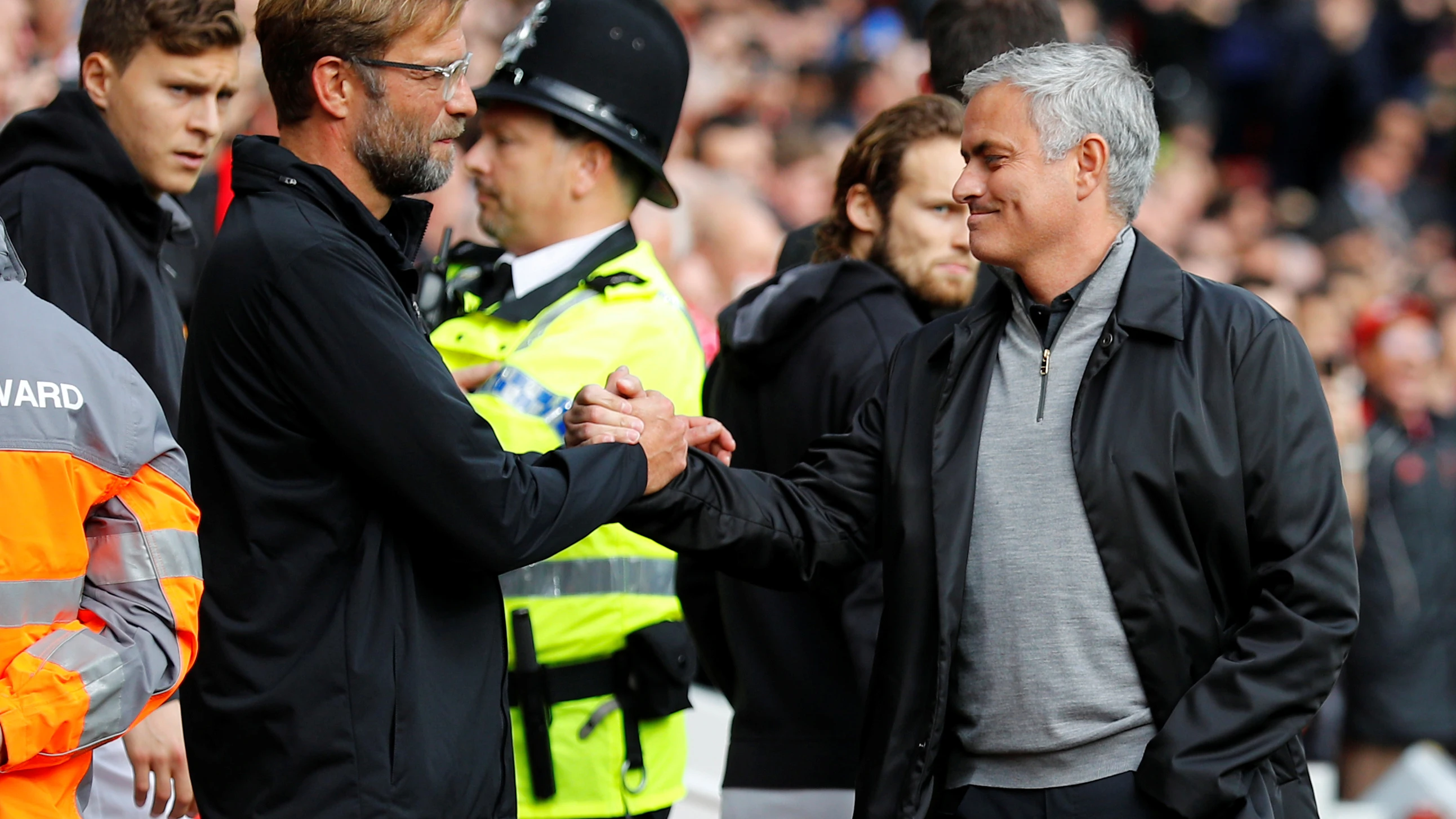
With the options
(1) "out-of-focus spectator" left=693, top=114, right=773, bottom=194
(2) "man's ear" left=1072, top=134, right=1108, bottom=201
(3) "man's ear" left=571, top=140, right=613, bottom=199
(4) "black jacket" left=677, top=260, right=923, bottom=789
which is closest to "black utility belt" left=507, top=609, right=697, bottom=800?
(4) "black jacket" left=677, top=260, right=923, bottom=789

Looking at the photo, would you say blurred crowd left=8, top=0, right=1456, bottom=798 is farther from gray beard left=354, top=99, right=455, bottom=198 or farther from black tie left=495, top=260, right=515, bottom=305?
gray beard left=354, top=99, right=455, bottom=198

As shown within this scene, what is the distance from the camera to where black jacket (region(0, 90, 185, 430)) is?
10.5 ft

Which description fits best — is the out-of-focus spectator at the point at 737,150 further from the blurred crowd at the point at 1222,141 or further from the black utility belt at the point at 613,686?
the black utility belt at the point at 613,686

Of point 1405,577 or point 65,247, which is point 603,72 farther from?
point 1405,577

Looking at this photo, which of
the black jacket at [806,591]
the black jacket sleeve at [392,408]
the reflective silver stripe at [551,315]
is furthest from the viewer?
the black jacket at [806,591]

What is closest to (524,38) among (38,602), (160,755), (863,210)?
(863,210)

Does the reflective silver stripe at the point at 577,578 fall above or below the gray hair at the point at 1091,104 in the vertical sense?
below

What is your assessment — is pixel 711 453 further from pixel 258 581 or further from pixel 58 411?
pixel 58 411

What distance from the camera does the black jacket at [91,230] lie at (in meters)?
3.21

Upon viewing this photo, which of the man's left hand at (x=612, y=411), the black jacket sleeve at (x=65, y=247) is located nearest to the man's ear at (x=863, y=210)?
the man's left hand at (x=612, y=411)

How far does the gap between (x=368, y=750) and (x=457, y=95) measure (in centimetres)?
110

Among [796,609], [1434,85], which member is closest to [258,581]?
[796,609]

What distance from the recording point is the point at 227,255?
2.56 meters

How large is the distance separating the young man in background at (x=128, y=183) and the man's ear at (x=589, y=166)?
0.78 metres
